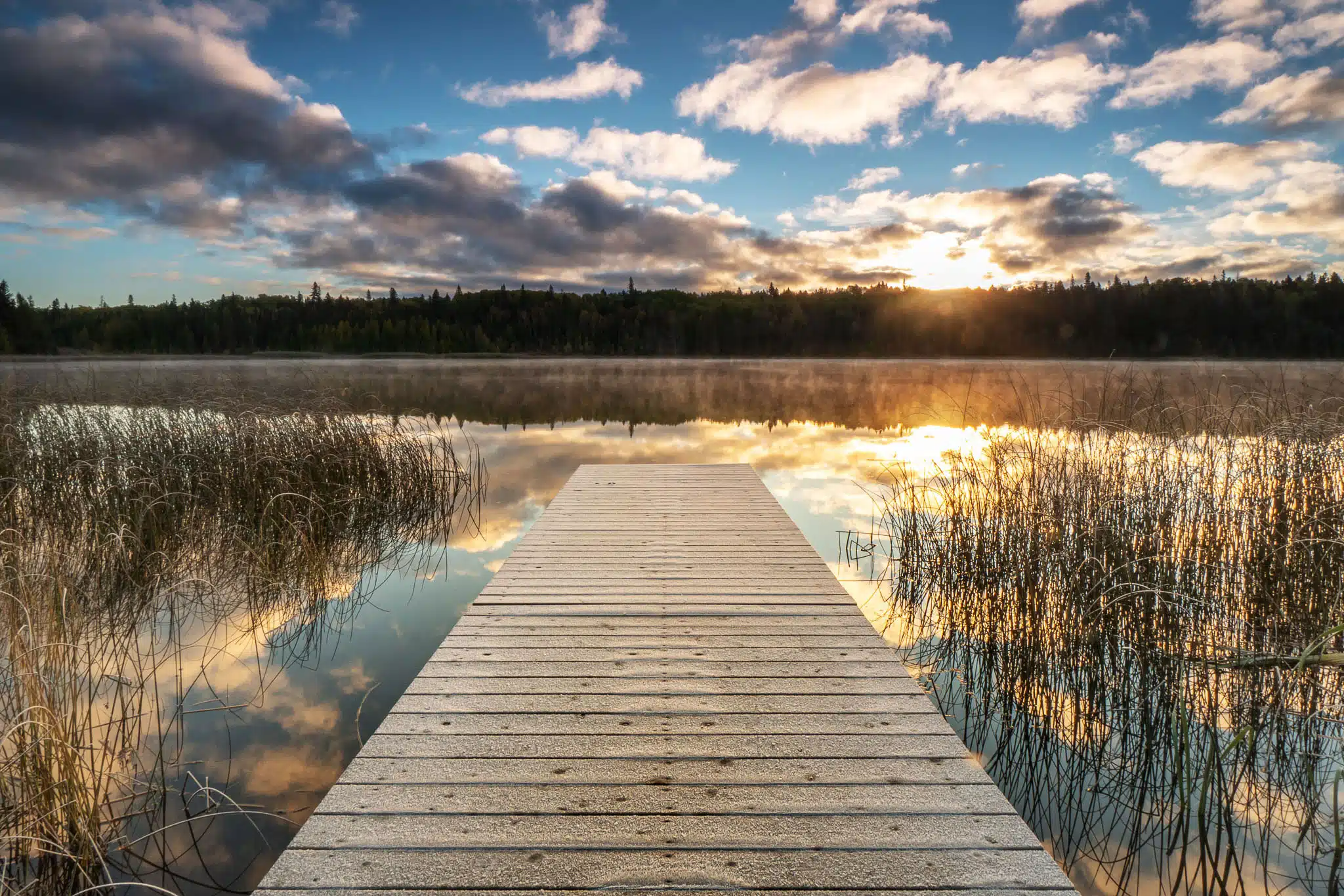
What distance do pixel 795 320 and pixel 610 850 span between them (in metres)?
53.3

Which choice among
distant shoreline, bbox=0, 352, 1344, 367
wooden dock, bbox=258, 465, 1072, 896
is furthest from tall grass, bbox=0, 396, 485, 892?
distant shoreline, bbox=0, 352, 1344, 367

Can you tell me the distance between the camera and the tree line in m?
47.0

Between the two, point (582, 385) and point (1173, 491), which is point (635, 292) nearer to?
point (582, 385)

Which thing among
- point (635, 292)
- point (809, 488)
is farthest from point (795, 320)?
point (809, 488)

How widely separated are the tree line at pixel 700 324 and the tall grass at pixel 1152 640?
159 feet

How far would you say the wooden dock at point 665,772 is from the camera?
153 cm

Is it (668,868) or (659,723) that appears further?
(659,723)

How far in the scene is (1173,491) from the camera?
13.0 ft

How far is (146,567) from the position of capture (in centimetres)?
421

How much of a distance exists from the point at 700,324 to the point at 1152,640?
50.5 metres

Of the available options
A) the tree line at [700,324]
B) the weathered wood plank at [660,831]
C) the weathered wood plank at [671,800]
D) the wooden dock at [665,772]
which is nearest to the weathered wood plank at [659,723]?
the wooden dock at [665,772]

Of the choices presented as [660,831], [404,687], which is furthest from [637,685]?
[404,687]

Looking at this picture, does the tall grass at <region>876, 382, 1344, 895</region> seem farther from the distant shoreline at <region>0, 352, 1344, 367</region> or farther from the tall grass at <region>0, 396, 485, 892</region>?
the distant shoreline at <region>0, 352, 1344, 367</region>

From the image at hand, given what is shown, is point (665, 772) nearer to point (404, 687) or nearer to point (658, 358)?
point (404, 687)
